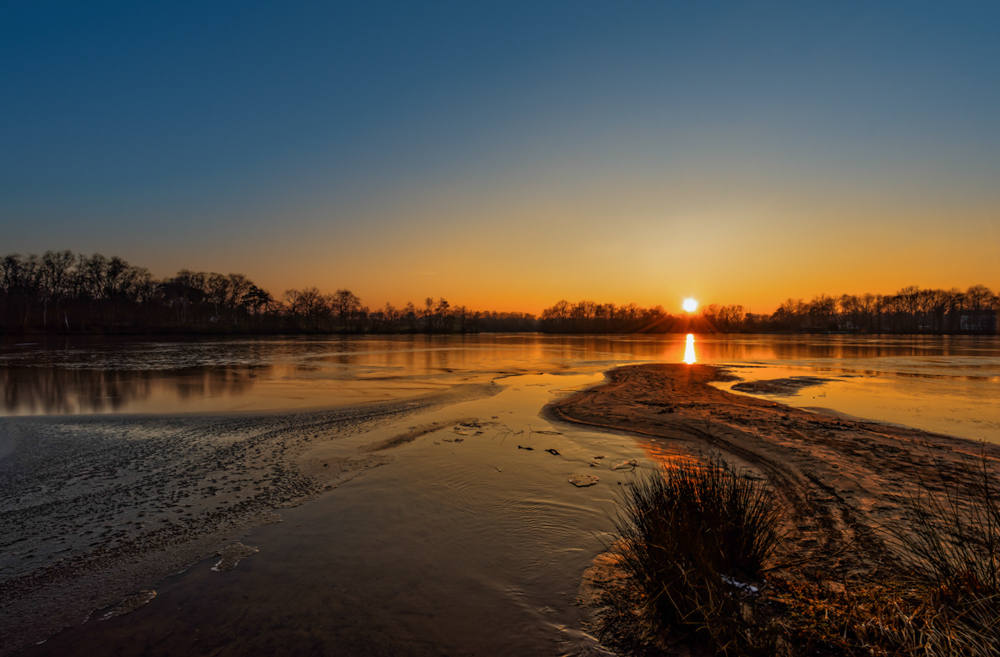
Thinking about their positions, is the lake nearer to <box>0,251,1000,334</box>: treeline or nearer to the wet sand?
the wet sand

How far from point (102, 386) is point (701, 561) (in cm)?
2101

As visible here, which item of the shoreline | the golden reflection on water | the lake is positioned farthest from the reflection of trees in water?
the golden reflection on water

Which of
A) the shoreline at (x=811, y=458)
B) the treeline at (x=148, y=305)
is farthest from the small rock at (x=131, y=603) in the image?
the treeline at (x=148, y=305)

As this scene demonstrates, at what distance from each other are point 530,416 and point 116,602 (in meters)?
9.33

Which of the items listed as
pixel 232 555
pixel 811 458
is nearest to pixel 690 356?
pixel 811 458

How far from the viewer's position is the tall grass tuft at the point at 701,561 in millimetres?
2818

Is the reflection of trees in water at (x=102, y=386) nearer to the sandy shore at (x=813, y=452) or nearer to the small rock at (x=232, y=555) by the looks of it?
the small rock at (x=232, y=555)

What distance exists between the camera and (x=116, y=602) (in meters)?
3.89

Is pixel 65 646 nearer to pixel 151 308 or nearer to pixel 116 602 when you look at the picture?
pixel 116 602

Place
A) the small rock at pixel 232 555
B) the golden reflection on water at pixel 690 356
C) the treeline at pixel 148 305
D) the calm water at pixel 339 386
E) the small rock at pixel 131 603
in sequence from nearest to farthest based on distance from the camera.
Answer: the small rock at pixel 131 603 < the small rock at pixel 232 555 < the calm water at pixel 339 386 < the golden reflection on water at pixel 690 356 < the treeline at pixel 148 305

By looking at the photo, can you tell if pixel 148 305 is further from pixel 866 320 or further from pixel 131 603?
pixel 866 320

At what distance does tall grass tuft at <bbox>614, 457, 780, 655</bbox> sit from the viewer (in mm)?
2818

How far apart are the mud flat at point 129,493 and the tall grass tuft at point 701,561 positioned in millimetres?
4528

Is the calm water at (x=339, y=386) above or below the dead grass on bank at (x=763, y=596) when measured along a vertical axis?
below
